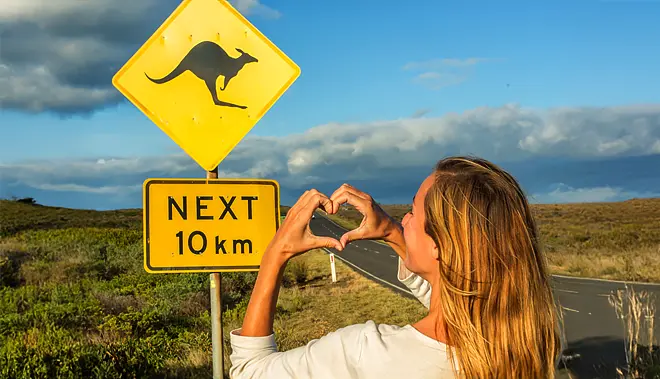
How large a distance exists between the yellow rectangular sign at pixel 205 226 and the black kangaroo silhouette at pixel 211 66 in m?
0.55

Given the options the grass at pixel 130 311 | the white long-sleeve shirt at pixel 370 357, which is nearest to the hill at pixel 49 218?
the grass at pixel 130 311

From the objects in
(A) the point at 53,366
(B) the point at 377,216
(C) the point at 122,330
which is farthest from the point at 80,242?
(B) the point at 377,216

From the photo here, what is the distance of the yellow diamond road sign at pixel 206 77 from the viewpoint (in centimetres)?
400

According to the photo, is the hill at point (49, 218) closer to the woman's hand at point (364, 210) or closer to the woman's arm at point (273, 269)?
the woman's hand at point (364, 210)

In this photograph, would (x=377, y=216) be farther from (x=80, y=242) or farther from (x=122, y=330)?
(x=80, y=242)

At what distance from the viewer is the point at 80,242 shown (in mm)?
25766

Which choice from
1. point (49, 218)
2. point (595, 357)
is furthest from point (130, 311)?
point (49, 218)

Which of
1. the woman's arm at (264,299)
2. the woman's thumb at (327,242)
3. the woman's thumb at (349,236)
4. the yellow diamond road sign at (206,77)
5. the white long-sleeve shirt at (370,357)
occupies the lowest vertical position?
the white long-sleeve shirt at (370,357)

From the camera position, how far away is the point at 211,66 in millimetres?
4059

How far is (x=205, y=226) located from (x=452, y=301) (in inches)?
107

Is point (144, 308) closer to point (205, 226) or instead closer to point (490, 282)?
point (205, 226)

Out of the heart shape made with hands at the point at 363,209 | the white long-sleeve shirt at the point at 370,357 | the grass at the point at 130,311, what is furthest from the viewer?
the grass at the point at 130,311

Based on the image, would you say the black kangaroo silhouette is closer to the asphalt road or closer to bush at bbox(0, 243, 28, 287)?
the asphalt road

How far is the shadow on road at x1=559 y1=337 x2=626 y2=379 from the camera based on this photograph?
7586 mm
